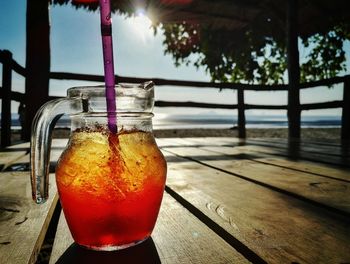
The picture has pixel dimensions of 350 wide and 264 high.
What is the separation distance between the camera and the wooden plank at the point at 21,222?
2.18 feet

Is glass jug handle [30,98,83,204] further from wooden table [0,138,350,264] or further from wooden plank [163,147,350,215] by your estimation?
wooden plank [163,147,350,215]

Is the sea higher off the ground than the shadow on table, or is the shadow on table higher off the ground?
the shadow on table

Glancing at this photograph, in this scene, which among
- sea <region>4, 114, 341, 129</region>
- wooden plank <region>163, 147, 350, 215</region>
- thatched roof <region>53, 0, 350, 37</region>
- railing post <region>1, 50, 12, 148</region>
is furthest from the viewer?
sea <region>4, 114, 341, 129</region>

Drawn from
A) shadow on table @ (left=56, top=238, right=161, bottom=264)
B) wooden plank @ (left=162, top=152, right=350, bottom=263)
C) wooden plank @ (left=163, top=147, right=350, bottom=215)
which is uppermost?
shadow on table @ (left=56, top=238, right=161, bottom=264)

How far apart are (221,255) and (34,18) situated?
4.95 meters

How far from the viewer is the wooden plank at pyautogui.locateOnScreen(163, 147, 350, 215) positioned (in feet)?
3.61

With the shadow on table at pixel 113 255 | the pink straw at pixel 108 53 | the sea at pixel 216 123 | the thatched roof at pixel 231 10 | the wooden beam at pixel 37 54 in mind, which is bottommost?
the sea at pixel 216 123

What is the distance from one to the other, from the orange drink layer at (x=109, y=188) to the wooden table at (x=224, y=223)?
0.04 metres

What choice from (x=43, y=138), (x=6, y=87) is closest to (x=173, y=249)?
(x=43, y=138)

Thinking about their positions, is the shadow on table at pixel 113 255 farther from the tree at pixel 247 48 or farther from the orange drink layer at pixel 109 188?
the tree at pixel 247 48

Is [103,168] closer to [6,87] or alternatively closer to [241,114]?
[6,87]

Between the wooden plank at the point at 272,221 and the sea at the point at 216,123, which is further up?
the wooden plank at the point at 272,221

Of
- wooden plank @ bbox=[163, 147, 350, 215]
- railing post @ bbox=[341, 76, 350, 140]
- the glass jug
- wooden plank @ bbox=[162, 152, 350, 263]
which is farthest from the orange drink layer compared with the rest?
railing post @ bbox=[341, 76, 350, 140]

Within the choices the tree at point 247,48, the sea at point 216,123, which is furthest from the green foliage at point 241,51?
the sea at point 216,123
